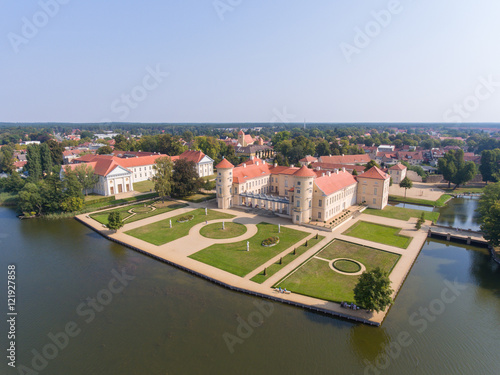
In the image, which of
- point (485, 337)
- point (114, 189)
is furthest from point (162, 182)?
point (485, 337)

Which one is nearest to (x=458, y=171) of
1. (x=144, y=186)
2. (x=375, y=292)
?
(x=375, y=292)

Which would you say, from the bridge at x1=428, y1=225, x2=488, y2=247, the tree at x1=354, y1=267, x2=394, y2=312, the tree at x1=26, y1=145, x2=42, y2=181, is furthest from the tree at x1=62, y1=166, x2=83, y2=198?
the bridge at x1=428, y1=225, x2=488, y2=247

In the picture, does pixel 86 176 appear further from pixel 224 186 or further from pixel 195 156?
pixel 224 186

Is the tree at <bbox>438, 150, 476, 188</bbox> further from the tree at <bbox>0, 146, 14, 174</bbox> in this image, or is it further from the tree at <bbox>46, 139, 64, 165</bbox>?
the tree at <bbox>0, 146, 14, 174</bbox>

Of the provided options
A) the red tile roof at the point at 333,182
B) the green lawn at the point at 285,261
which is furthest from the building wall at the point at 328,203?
the green lawn at the point at 285,261

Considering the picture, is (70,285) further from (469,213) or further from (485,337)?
(469,213)
